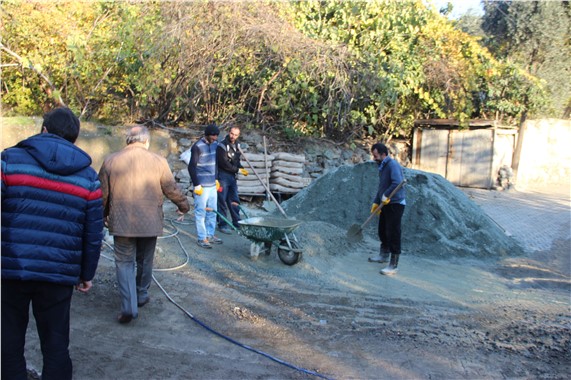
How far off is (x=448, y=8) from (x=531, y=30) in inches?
172

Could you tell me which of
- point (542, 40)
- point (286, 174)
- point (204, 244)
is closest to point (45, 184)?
point (204, 244)

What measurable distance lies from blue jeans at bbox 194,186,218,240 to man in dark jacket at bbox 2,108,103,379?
4.18 m

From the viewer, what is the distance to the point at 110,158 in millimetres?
4422

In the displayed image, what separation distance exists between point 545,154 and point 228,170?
14281 millimetres

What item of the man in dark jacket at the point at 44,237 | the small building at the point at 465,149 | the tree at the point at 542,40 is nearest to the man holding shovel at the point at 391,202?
the man in dark jacket at the point at 44,237

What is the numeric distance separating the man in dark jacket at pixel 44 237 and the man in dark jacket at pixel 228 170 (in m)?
4.98

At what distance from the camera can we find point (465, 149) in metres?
16.7

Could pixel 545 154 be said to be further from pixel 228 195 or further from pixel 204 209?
pixel 204 209

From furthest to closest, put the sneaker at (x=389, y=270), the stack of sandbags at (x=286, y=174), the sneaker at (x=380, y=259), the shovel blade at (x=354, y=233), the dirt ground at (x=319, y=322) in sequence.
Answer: the stack of sandbags at (x=286, y=174), the shovel blade at (x=354, y=233), the sneaker at (x=380, y=259), the sneaker at (x=389, y=270), the dirt ground at (x=319, y=322)

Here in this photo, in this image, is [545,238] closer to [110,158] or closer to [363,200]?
[363,200]

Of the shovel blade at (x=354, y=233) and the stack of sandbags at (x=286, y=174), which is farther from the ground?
the stack of sandbags at (x=286, y=174)

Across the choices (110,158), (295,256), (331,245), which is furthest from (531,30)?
(110,158)

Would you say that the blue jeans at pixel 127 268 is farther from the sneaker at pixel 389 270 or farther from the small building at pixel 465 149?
the small building at pixel 465 149

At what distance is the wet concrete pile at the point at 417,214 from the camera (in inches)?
Result: 332
